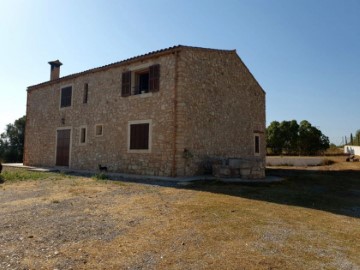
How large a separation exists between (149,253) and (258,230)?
1893 millimetres

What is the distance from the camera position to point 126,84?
13180 mm

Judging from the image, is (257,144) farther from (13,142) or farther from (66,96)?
Result: (13,142)

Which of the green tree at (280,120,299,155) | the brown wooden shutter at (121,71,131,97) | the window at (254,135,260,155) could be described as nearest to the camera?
the brown wooden shutter at (121,71,131,97)

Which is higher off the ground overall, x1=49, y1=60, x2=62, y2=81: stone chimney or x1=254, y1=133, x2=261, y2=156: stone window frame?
x1=49, y1=60, x2=62, y2=81: stone chimney

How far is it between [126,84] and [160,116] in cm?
277

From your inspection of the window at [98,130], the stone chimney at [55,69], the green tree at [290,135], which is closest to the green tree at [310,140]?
the green tree at [290,135]

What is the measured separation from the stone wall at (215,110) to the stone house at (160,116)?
40 millimetres

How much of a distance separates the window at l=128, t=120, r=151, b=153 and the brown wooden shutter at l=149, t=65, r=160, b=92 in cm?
141

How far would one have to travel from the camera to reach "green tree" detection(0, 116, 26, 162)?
25156 millimetres

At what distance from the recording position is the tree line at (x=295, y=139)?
29031 millimetres

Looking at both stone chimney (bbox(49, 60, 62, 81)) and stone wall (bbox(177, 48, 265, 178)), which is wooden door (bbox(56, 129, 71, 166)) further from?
stone wall (bbox(177, 48, 265, 178))

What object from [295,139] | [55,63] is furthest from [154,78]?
[295,139]

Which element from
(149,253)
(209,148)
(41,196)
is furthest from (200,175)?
(149,253)

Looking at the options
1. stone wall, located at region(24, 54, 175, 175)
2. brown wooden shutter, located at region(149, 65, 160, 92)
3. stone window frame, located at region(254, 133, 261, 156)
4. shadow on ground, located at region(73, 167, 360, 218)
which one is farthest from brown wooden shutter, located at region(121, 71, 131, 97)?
stone window frame, located at region(254, 133, 261, 156)
